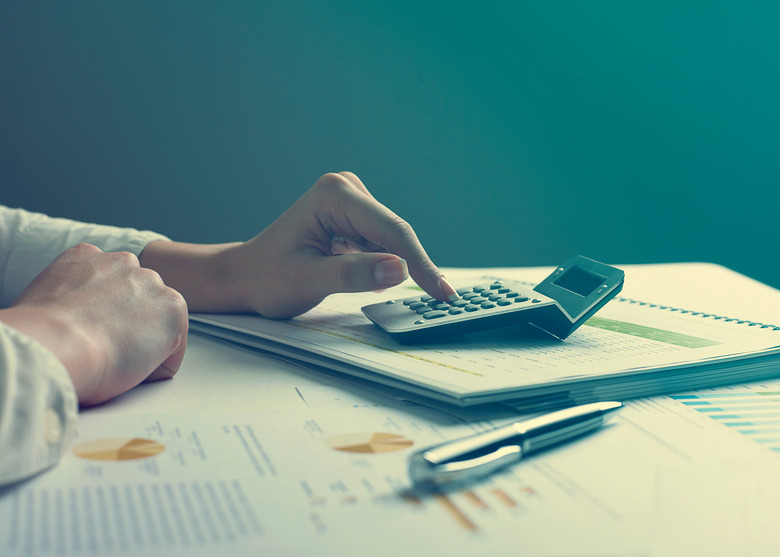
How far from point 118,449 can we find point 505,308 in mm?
308

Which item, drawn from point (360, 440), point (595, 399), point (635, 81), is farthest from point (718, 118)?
point (360, 440)

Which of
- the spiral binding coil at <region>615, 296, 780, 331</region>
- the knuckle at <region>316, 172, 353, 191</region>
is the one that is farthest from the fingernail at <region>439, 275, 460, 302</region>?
the spiral binding coil at <region>615, 296, 780, 331</region>

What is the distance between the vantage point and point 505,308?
542 mm

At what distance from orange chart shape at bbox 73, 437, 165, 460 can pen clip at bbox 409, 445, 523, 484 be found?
0.42 feet

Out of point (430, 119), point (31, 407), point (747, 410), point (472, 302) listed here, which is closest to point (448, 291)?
point (472, 302)

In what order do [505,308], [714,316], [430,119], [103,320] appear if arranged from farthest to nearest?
[430,119] < [714,316] < [505,308] < [103,320]

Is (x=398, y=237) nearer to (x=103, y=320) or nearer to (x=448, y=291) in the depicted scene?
(x=448, y=291)

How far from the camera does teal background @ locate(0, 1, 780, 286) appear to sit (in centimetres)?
176

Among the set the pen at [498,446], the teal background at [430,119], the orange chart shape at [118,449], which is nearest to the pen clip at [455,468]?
the pen at [498,446]

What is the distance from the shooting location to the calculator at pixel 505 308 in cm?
53

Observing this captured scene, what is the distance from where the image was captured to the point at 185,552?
0.82 feet

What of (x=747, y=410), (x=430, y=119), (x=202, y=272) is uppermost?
(x=430, y=119)

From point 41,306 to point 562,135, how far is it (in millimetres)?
1889

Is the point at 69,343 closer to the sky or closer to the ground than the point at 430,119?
closer to the ground
